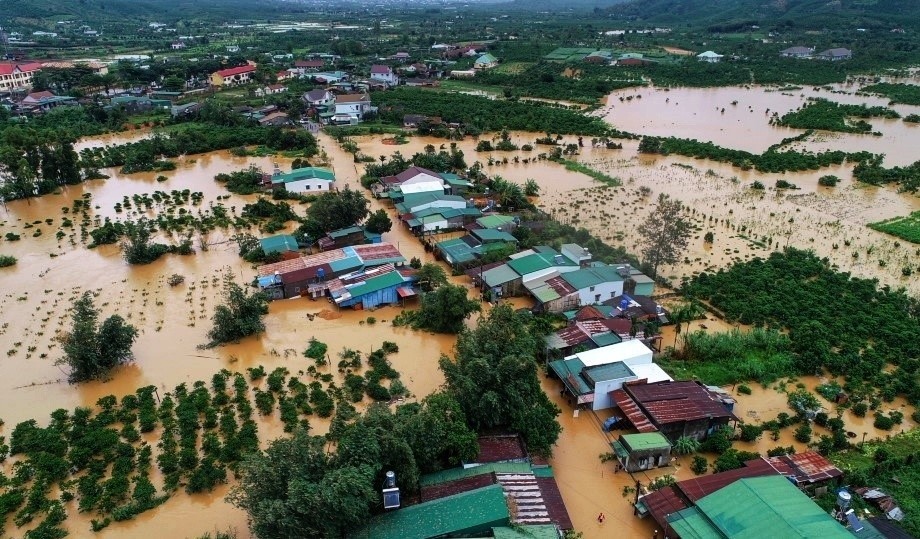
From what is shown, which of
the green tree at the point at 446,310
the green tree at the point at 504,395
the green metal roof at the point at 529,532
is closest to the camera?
the green metal roof at the point at 529,532

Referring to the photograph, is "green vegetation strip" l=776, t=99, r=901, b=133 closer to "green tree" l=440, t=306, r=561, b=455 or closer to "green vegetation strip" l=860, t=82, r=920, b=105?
"green vegetation strip" l=860, t=82, r=920, b=105

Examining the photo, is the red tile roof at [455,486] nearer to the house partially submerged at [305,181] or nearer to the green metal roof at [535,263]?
the green metal roof at [535,263]

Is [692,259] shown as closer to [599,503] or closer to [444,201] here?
[444,201]

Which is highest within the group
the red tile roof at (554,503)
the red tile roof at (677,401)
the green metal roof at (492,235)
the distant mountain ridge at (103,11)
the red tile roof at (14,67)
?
the distant mountain ridge at (103,11)

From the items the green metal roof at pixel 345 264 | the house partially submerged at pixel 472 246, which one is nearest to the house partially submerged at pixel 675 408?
the house partially submerged at pixel 472 246

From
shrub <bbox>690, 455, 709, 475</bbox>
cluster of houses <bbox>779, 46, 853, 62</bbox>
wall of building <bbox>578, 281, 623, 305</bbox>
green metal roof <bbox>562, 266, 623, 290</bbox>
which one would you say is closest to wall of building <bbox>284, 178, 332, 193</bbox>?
green metal roof <bbox>562, 266, 623, 290</bbox>

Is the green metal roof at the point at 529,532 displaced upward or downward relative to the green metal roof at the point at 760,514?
downward
